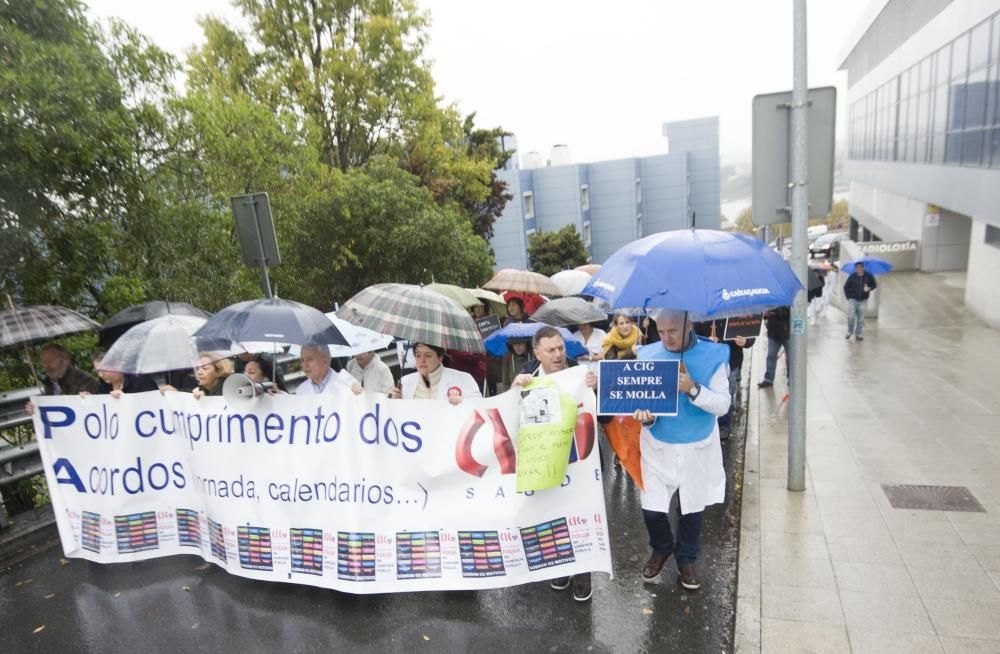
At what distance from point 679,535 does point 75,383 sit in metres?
5.19

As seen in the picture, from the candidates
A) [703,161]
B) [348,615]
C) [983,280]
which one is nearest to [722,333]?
[348,615]

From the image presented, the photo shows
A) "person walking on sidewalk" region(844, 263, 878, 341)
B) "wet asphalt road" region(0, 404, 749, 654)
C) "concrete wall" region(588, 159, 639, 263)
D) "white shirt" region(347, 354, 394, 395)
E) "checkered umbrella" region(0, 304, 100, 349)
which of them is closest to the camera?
"wet asphalt road" region(0, 404, 749, 654)

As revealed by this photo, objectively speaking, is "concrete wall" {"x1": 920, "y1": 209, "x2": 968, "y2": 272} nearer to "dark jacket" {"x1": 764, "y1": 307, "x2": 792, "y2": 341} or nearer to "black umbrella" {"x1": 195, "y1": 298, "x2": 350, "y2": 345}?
"dark jacket" {"x1": 764, "y1": 307, "x2": 792, "y2": 341}

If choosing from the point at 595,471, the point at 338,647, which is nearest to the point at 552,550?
the point at 595,471

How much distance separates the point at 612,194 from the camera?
51250 millimetres

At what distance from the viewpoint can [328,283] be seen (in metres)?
17.4

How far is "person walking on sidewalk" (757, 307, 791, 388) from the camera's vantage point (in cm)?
891

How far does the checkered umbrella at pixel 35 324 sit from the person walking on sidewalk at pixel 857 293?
43.6 ft

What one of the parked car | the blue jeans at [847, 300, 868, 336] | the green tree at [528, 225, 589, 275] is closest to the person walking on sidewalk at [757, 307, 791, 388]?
the blue jeans at [847, 300, 868, 336]

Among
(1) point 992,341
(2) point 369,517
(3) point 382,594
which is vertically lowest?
(1) point 992,341

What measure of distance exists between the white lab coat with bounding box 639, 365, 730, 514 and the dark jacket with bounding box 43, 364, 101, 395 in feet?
15.6

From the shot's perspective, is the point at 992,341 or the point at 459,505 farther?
the point at 992,341

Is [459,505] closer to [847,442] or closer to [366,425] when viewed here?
[366,425]

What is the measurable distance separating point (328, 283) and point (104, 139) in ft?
35.7
